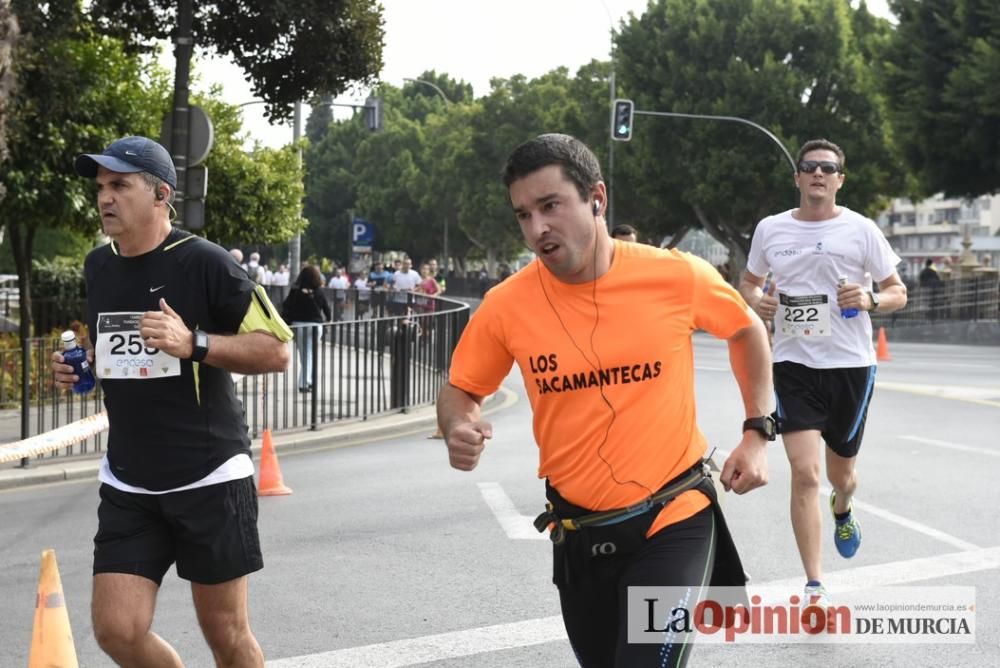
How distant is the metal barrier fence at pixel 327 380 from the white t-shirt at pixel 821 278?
7.18m

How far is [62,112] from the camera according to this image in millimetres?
16594

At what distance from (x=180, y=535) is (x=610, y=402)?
139cm

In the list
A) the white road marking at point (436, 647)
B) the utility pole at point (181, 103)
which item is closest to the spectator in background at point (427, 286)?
the utility pole at point (181, 103)

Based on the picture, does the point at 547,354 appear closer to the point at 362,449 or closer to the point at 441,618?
the point at 441,618

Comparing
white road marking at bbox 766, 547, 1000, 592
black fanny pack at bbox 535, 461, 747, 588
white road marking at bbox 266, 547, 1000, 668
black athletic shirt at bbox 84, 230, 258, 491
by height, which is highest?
black athletic shirt at bbox 84, 230, 258, 491

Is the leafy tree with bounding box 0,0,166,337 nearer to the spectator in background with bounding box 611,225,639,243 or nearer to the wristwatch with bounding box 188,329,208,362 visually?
the spectator in background with bounding box 611,225,639,243

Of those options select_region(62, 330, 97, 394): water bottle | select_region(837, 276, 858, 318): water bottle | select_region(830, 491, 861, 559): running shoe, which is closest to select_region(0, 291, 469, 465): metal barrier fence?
select_region(830, 491, 861, 559): running shoe

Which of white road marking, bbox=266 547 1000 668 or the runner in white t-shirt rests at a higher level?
the runner in white t-shirt

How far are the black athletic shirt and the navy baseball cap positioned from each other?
8.4 inches

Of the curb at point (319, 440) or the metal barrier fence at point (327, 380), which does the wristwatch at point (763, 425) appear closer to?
the curb at point (319, 440)

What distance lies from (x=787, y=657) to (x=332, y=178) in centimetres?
9301

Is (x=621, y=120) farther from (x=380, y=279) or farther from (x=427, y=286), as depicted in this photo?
(x=427, y=286)

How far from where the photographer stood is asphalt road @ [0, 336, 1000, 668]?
5.73 metres

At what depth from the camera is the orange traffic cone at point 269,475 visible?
395 inches
